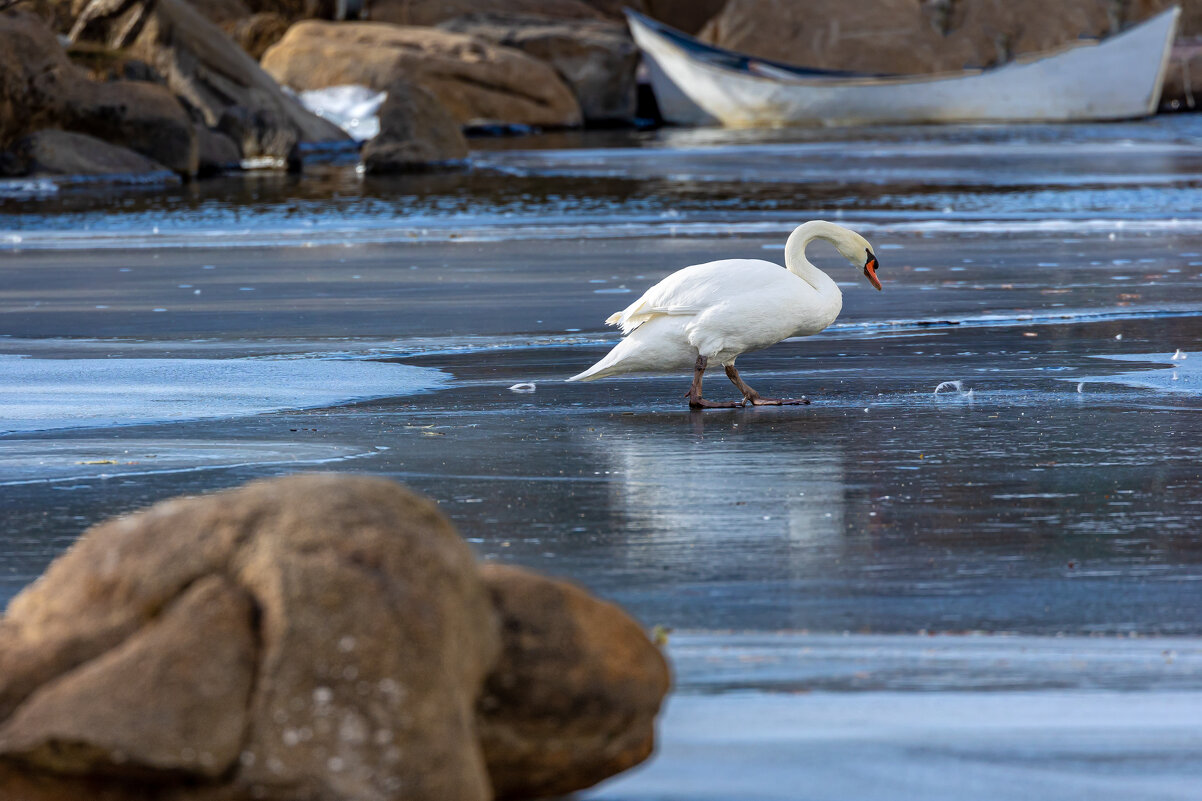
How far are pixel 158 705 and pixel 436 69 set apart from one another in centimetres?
3864

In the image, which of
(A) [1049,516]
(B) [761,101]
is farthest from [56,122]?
(A) [1049,516]

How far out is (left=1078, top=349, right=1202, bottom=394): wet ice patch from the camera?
7.66m

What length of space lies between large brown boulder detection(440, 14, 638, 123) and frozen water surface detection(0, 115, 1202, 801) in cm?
2902

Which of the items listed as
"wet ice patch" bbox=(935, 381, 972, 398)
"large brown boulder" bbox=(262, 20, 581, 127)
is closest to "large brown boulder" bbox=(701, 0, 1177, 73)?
"large brown boulder" bbox=(262, 20, 581, 127)

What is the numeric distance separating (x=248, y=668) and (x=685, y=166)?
24.5 m

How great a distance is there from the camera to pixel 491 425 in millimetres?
7031

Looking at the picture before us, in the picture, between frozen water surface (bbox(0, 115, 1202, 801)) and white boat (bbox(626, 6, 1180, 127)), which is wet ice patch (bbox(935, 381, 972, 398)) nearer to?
frozen water surface (bbox(0, 115, 1202, 801))

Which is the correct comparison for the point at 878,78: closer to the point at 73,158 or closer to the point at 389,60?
the point at 389,60

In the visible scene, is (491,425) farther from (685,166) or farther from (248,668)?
(685,166)

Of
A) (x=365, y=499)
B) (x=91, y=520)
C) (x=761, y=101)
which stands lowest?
(x=91, y=520)

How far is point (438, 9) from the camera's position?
48.7 m

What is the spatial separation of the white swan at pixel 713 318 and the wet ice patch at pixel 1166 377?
1350 mm

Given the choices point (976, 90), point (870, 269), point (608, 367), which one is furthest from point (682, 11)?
point (608, 367)

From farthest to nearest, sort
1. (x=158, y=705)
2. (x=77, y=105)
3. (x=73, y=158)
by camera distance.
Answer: (x=77, y=105) < (x=73, y=158) < (x=158, y=705)
